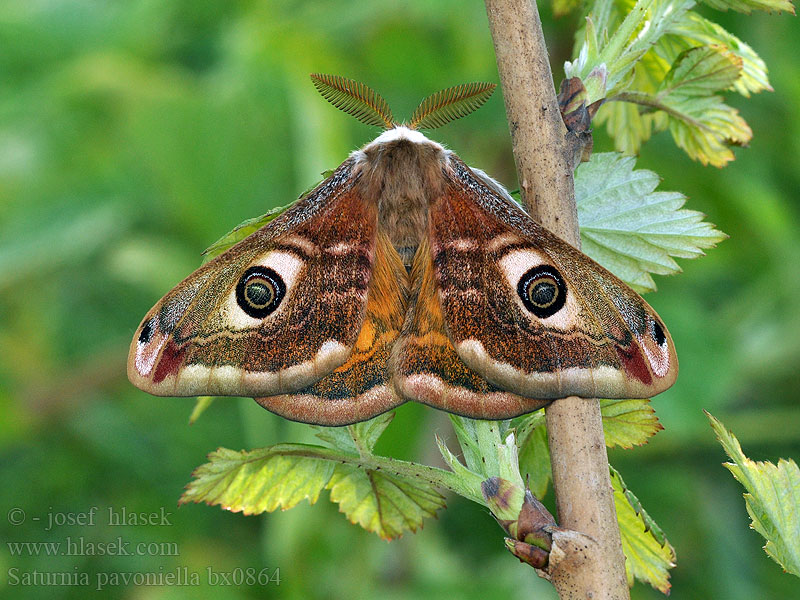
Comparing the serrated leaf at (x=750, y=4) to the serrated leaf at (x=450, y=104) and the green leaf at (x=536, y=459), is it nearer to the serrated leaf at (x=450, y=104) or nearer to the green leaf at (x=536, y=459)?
the serrated leaf at (x=450, y=104)

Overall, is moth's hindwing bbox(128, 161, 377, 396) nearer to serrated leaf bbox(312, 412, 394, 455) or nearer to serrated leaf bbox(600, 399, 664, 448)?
serrated leaf bbox(312, 412, 394, 455)

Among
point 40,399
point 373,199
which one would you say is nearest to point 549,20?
point 373,199

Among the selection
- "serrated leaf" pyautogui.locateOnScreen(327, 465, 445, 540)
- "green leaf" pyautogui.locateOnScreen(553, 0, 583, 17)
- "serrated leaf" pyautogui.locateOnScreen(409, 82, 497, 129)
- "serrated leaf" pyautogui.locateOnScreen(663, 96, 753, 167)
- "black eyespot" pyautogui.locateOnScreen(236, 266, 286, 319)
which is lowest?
"serrated leaf" pyautogui.locateOnScreen(327, 465, 445, 540)

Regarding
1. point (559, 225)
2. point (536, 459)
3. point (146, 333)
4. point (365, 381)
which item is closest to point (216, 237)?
point (146, 333)

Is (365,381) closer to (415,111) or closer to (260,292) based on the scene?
(260,292)

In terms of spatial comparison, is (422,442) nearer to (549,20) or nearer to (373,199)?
(549,20)

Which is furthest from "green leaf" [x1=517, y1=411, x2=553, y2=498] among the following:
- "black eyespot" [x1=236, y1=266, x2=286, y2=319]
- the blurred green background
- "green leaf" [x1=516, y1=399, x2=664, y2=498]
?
the blurred green background
